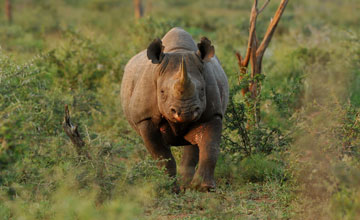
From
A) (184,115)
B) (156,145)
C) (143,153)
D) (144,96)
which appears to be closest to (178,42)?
(144,96)

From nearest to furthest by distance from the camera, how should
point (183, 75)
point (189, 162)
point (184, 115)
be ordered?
point (183, 75), point (184, 115), point (189, 162)

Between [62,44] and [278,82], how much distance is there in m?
4.45

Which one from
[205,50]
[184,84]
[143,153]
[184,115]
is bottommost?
[143,153]

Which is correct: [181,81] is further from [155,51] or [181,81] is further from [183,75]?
[155,51]

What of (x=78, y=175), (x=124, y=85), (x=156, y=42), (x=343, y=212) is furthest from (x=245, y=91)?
(x=343, y=212)

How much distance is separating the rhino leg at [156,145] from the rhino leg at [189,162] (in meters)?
0.26

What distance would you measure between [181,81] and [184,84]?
A: 1.7 inches

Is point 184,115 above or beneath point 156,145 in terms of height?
above

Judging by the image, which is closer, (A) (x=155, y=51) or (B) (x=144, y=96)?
(A) (x=155, y=51)

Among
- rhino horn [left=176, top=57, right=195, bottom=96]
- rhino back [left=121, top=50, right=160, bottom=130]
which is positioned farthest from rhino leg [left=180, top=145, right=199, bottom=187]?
rhino horn [left=176, top=57, right=195, bottom=96]

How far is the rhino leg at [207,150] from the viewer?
276 inches

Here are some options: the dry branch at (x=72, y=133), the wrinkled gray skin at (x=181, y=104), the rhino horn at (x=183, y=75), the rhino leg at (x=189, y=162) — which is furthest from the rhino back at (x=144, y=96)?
the rhino leg at (x=189, y=162)

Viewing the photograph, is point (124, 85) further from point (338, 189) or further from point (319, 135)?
point (338, 189)

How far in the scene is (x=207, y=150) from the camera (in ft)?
23.4
